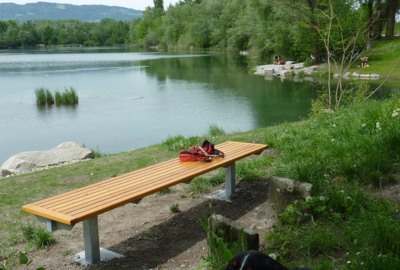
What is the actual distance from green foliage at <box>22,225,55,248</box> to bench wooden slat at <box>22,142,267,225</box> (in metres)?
0.58

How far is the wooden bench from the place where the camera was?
3.81 metres

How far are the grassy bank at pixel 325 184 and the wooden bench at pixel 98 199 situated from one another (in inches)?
30.7

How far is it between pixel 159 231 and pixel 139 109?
16.8 metres

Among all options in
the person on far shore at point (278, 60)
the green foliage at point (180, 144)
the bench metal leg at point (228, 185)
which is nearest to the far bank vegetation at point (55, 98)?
the green foliage at point (180, 144)

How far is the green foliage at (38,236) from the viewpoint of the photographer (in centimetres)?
456

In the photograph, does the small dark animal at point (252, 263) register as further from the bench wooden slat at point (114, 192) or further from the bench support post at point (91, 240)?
the bench support post at point (91, 240)

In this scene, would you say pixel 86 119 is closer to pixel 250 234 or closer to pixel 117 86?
pixel 117 86

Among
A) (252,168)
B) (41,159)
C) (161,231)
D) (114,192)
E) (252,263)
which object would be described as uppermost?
(252,263)

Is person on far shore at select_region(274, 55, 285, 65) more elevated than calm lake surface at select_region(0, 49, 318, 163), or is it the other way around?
person on far shore at select_region(274, 55, 285, 65)

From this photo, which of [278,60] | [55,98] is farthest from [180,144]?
[278,60]

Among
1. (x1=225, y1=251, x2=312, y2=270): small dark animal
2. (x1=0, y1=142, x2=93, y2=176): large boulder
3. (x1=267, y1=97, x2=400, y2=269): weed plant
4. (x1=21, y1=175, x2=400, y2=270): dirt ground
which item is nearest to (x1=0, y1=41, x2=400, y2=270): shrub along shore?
(x1=267, y1=97, x2=400, y2=269): weed plant

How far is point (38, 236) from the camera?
15.0 feet

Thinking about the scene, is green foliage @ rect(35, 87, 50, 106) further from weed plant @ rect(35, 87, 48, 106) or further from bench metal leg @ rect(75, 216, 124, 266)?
bench metal leg @ rect(75, 216, 124, 266)

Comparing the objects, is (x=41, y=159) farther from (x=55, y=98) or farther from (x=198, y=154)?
(x=55, y=98)
